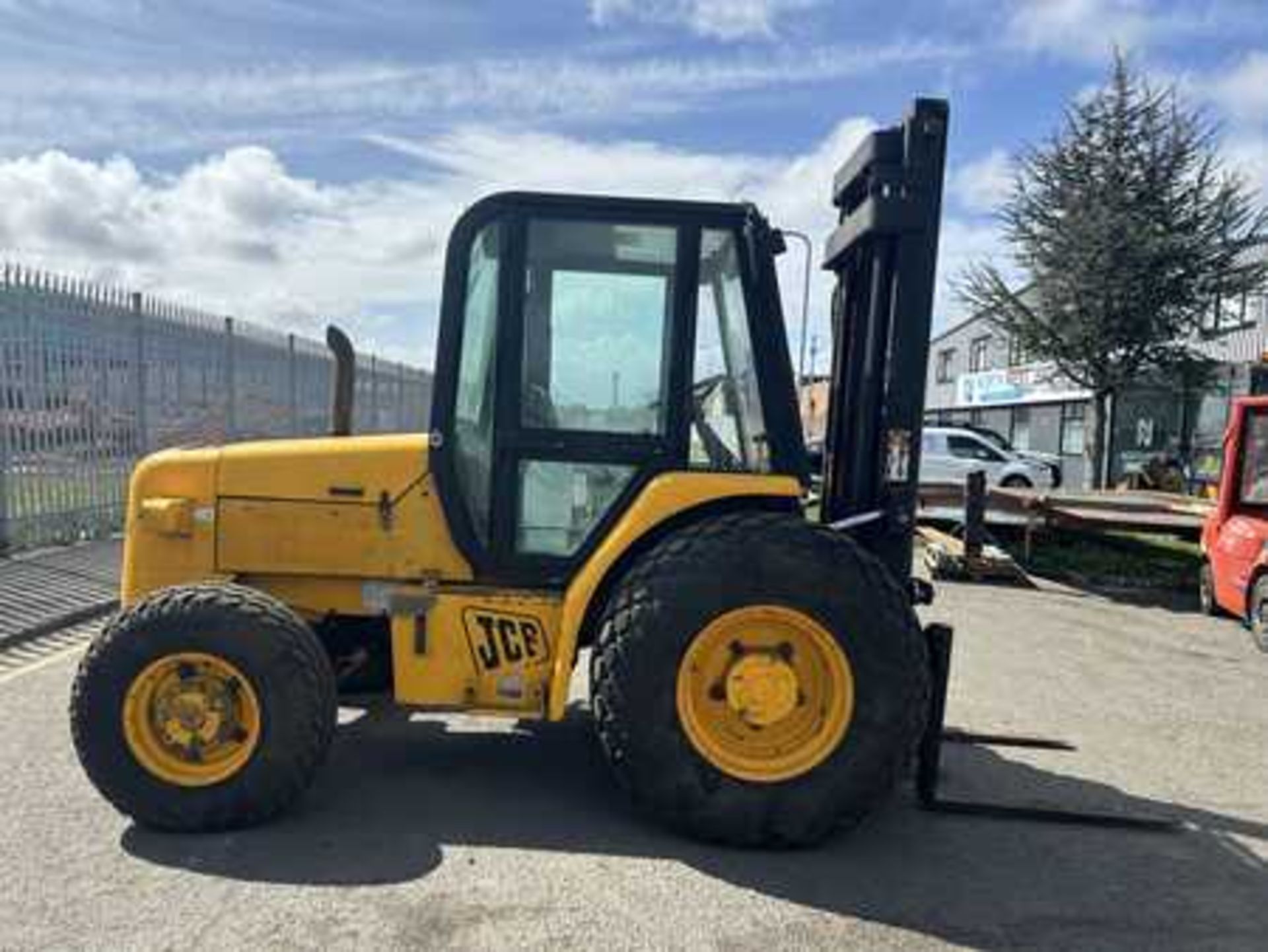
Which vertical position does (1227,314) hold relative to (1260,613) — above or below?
above

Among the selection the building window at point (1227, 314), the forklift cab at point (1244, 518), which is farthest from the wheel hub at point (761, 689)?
the building window at point (1227, 314)

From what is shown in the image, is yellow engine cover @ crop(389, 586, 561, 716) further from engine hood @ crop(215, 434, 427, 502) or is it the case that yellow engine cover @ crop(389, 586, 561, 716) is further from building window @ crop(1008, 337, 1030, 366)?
building window @ crop(1008, 337, 1030, 366)

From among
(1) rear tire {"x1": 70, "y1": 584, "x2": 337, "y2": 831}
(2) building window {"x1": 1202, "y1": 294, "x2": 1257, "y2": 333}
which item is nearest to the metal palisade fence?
(1) rear tire {"x1": 70, "y1": 584, "x2": 337, "y2": 831}

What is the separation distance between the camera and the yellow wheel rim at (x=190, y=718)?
175 inches

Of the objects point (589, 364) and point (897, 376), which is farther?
point (897, 376)

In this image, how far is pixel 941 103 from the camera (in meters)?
4.90

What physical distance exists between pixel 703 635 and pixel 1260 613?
7397 millimetres

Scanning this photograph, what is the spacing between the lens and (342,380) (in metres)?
5.41

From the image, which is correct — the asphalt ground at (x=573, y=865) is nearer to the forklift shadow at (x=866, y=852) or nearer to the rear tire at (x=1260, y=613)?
the forklift shadow at (x=866, y=852)

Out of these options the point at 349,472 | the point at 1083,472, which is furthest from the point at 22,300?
the point at 1083,472

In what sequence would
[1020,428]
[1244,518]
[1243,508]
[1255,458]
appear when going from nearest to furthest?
[1255,458] → [1244,518] → [1243,508] → [1020,428]

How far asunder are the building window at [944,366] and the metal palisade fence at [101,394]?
39039 millimetres

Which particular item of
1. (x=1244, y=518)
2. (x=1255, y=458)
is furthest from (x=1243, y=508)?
(x=1255, y=458)

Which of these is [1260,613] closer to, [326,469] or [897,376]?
[897,376]
